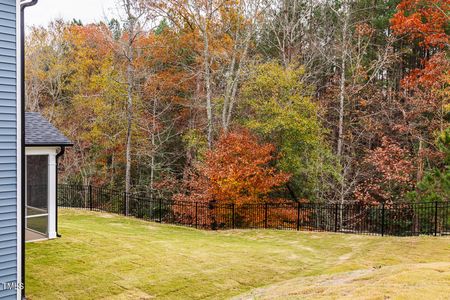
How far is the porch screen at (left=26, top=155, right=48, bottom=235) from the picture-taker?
1086 centimetres

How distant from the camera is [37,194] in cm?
1716

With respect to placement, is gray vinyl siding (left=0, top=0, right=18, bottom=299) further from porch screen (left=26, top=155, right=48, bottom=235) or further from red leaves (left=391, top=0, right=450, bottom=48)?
red leaves (left=391, top=0, right=450, bottom=48)

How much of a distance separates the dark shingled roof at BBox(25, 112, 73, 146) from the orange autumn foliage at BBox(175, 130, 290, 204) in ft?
24.4

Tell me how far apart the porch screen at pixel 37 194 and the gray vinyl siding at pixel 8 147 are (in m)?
3.83

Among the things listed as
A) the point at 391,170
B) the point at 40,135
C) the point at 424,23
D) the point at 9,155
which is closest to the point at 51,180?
the point at 40,135

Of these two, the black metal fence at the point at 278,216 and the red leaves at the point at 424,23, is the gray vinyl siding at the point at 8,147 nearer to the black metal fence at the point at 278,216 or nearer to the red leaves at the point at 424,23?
the black metal fence at the point at 278,216

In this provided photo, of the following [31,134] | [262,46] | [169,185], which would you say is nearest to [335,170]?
[169,185]

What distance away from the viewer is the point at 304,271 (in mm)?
10117

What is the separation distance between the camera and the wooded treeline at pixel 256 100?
63.0 feet

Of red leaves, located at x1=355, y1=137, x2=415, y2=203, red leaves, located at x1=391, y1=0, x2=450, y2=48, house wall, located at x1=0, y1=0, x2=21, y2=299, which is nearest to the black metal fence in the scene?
red leaves, located at x1=355, y1=137, x2=415, y2=203

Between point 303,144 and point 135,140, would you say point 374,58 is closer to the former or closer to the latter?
point 303,144

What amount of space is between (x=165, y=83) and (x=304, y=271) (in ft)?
59.9

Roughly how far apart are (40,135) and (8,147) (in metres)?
3.78

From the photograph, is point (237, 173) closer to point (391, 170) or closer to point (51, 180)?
point (51, 180)
